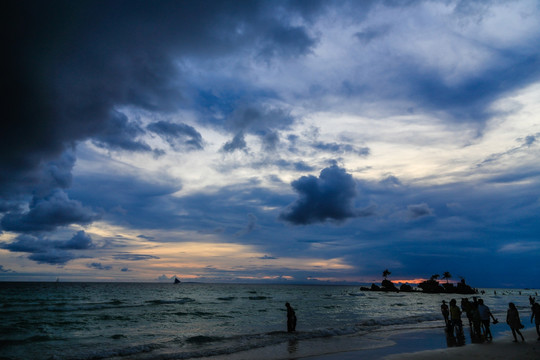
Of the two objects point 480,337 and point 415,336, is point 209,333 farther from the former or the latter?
point 480,337

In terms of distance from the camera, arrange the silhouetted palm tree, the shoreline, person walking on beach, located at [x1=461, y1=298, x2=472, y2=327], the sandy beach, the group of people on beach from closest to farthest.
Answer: the sandy beach
the shoreline
the group of people on beach
person walking on beach, located at [x1=461, y1=298, x2=472, y2=327]
the silhouetted palm tree

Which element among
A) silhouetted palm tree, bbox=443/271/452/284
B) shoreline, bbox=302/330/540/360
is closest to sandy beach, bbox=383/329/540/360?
shoreline, bbox=302/330/540/360

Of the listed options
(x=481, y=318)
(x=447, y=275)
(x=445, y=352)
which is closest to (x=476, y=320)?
(x=481, y=318)

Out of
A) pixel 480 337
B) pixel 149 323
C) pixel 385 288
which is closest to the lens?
pixel 480 337

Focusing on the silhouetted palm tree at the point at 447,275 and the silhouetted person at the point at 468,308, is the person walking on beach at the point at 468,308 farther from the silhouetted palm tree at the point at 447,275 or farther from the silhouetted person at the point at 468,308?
the silhouetted palm tree at the point at 447,275

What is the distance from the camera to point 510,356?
47.9 ft

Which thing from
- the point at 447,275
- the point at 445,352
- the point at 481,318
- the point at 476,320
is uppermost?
the point at 481,318

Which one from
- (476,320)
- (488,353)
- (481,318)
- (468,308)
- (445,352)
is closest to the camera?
(488,353)

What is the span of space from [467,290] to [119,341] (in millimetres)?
139989

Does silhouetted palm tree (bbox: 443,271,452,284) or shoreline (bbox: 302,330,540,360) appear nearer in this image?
shoreline (bbox: 302,330,540,360)

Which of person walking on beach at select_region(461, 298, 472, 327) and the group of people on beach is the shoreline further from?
person walking on beach at select_region(461, 298, 472, 327)

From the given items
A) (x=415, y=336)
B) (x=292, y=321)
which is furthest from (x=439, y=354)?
(x=292, y=321)

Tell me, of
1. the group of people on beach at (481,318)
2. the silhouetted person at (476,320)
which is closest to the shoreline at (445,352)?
the group of people on beach at (481,318)

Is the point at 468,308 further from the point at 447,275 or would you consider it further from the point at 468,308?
the point at 447,275
